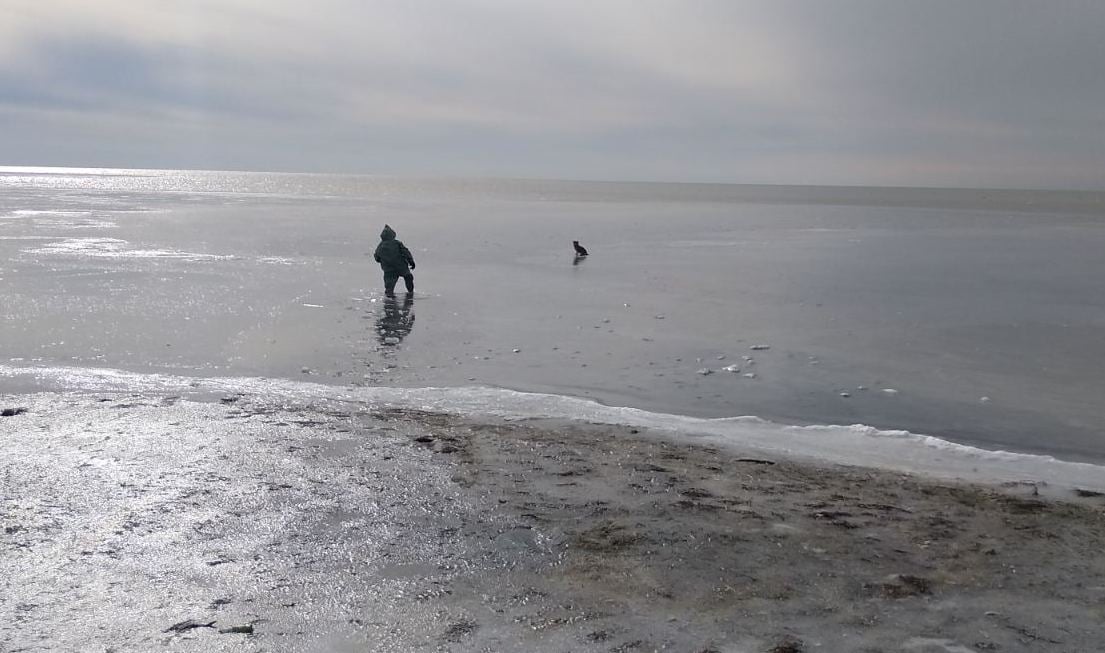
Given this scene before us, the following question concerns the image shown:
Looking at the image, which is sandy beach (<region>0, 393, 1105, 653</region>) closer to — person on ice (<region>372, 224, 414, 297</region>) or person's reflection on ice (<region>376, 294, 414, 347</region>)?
person's reflection on ice (<region>376, 294, 414, 347</region>)

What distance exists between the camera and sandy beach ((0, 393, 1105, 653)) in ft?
14.1

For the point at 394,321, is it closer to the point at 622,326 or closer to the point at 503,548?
the point at 622,326

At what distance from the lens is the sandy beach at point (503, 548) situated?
14.1ft

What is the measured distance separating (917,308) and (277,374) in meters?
12.6

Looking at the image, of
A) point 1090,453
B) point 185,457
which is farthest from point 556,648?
point 1090,453

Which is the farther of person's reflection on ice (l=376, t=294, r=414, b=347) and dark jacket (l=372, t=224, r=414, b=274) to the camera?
dark jacket (l=372, t=224, r=414, b=274)

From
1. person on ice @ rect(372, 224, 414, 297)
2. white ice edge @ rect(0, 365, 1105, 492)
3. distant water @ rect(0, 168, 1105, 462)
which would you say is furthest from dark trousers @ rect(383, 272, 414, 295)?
white ice edge @ rect(0, 365, 1105, 492)

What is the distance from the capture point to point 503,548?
17.5ft

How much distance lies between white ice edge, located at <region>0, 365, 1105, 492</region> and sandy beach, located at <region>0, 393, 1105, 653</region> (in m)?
0.47

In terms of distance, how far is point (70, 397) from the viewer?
8711 mm

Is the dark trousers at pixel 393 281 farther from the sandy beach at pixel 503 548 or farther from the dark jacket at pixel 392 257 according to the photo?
the sandy beach at pixel 503 548

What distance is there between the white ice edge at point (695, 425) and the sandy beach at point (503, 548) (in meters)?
A: 0.47

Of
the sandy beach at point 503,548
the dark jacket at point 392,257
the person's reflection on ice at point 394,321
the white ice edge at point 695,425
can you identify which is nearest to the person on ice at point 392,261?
the dark jacket at point 392,257

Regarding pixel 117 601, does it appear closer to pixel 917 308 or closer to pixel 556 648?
pixel 556 648
